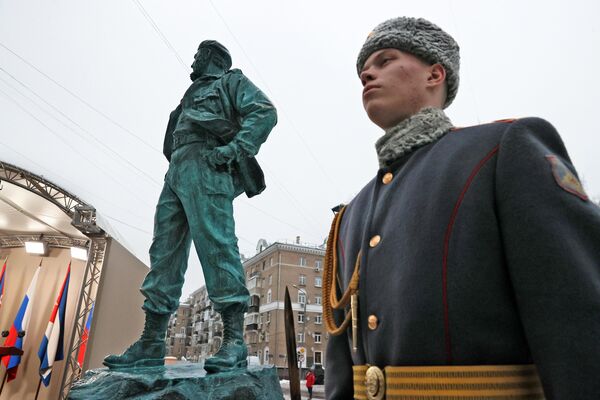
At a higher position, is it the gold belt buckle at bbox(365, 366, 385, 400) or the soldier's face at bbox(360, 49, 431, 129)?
the soldier's face at bbox(360, 49, 431, 129)

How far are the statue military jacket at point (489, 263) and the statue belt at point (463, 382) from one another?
2cm

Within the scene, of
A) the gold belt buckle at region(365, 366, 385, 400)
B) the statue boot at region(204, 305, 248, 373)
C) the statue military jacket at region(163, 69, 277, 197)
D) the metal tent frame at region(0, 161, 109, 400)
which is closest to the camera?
the gold belt buckle at region(365, 366, 385, 400)

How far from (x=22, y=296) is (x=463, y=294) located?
13149mm

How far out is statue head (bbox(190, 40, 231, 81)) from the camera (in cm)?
398

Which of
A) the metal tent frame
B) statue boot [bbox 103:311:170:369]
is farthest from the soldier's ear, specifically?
the metal tent frame

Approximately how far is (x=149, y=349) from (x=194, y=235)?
0.99 meters

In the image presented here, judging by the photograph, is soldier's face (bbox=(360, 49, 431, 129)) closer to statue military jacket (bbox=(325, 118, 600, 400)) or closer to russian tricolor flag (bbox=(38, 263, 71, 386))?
statue military jacket (bbox=(325, 118, 600, 400))

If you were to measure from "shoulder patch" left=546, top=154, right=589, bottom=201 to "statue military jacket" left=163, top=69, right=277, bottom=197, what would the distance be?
2632mm

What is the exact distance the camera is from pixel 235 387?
8.72 feet

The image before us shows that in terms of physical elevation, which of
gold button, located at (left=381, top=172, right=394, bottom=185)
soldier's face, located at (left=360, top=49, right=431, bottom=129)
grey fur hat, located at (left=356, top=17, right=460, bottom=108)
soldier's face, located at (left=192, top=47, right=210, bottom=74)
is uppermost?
soldier's face, located at (left=192, top=47, right=210, bottom=74)

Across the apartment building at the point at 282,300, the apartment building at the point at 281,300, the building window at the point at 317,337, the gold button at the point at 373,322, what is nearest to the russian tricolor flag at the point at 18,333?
the gold button at the point at 373,322

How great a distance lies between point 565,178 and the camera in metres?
0.83

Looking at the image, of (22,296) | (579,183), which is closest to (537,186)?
(579,183)

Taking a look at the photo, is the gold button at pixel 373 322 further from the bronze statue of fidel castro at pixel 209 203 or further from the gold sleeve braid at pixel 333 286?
the bronze statue of fidel castro at pixel 209 203
